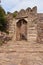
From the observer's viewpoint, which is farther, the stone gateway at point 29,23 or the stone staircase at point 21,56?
the stone gateway at point 29,23

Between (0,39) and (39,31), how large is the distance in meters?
2.69

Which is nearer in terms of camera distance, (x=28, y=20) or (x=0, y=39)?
(x=0, y=39)

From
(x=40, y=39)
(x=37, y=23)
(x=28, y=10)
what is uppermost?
(x=28, y=10)

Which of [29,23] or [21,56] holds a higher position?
[29,23]

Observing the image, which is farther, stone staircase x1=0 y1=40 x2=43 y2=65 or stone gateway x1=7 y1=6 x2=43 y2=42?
stone gateway x1=7 y1=6 x2=43 y2=42

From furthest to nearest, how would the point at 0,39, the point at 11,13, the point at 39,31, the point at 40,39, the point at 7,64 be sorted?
the point at 11,13
the point at 39,31
the point at 40,39
the point at 0,39
the point at 7,64

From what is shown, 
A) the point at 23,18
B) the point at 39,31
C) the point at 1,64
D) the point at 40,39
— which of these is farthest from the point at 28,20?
the point at 1,64

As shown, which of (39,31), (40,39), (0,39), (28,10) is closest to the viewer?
(0,39)

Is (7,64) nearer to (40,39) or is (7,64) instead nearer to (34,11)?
(40,39)

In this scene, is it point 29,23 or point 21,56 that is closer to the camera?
point 21,56

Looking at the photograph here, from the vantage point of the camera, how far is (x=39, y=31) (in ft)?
37.5

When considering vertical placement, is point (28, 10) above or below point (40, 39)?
above

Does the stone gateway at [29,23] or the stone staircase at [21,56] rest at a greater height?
the stone gateway at [29,23]

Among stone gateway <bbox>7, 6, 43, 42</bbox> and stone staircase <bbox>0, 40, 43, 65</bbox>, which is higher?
stone gateway <bbox>7, 6, 43, 42</bbox>
